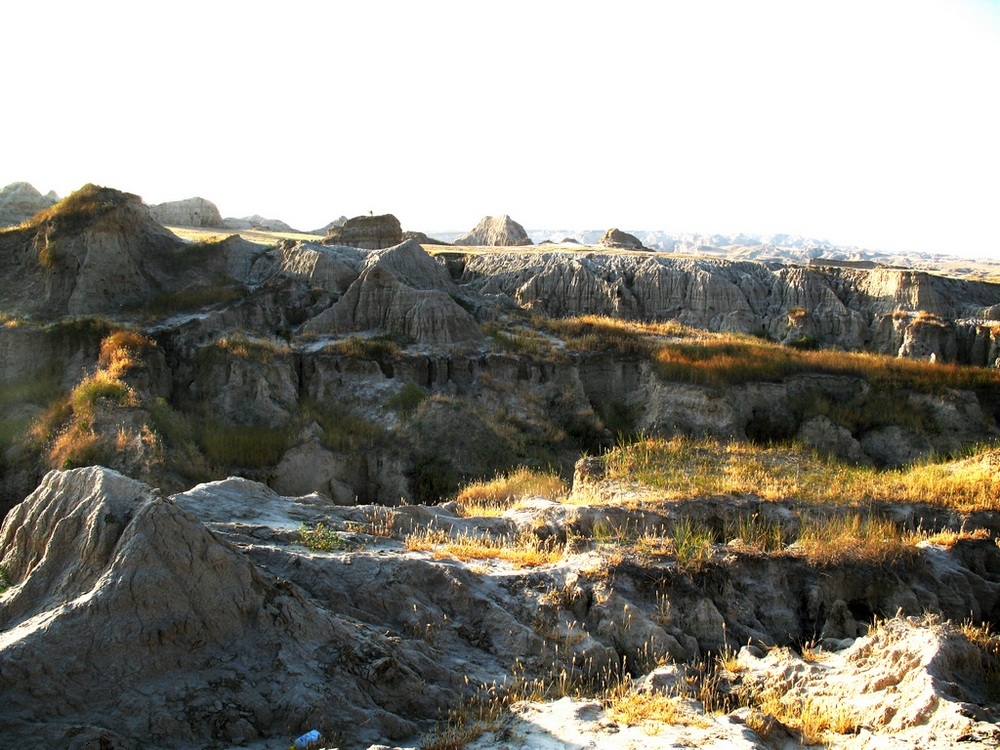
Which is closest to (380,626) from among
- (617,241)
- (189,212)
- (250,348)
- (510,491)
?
(510,491)

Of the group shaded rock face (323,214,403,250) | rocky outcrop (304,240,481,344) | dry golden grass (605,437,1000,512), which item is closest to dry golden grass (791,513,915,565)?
dry golden grass (605,437,1000,512)

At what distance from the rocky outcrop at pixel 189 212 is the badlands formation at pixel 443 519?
106 ft

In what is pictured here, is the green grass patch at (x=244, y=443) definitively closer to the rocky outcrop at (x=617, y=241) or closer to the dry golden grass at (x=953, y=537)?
the dry golden grass at (x=953, y=537)

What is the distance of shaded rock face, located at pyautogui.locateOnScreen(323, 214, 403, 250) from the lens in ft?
148

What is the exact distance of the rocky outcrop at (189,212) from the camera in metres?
59.2

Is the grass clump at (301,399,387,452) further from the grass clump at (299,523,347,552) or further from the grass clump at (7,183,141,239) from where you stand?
the grass clump at (7,183,141,239)

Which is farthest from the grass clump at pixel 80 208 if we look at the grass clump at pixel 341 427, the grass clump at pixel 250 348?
the grass clump at pixel 341 427

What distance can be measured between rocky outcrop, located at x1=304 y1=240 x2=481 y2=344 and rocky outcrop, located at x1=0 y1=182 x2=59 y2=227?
25566 mm

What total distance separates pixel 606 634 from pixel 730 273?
43472mm

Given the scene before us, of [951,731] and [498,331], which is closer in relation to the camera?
[951,731]

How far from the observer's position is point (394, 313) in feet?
82.7

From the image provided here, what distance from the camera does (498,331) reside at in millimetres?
25719

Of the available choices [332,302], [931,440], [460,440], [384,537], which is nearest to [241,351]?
[332,302]

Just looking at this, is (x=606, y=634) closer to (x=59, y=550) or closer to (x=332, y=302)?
(x=59, y=550)
